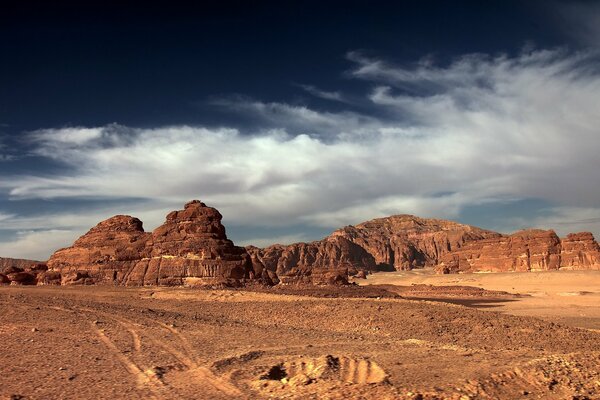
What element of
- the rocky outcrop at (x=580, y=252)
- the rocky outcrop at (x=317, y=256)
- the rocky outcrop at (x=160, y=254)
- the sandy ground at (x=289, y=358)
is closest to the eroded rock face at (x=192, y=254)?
the rocky outcrop at (x=160, y=254)

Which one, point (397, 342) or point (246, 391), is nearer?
point (246, 391)

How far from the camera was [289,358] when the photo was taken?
1088 centimetres

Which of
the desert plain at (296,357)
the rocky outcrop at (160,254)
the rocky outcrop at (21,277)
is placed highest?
the rocky outcrop at (160,254)

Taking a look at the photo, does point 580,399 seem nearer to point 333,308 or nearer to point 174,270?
point 333,308

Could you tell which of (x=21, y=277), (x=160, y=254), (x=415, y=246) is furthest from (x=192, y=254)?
(x=415, y=246)

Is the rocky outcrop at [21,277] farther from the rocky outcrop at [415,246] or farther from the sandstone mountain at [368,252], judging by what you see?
the rocky outcrop at [415,246]

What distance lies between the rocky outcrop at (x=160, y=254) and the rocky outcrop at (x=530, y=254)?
66645 millimetres

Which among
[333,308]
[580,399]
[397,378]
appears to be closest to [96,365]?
[397,378]

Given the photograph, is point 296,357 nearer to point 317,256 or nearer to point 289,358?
point 289,358

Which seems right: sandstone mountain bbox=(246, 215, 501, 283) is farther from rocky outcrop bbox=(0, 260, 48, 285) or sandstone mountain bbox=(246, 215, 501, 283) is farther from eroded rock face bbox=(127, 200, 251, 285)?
eroded rock face bbox=(127, 200, 251, 285)

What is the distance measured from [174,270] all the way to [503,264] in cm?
7499

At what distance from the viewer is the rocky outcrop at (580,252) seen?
87.9m

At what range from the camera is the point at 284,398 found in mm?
7605

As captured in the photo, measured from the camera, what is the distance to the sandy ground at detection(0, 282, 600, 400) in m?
8.11
